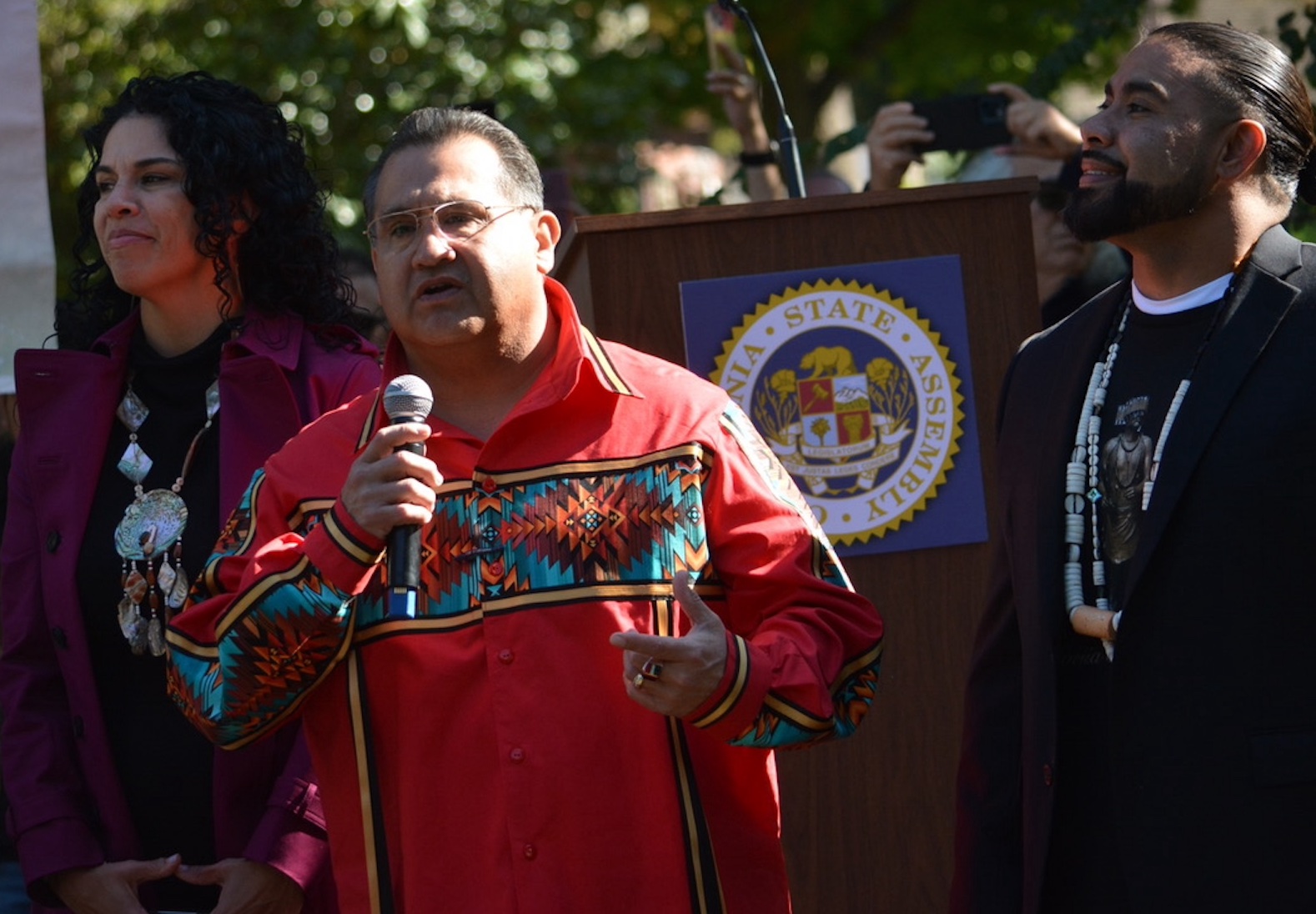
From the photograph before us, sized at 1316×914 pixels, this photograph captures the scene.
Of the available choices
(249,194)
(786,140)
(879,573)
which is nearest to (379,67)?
(786,140)

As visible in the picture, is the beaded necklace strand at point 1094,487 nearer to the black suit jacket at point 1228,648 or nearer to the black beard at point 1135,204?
the black suit jacket at point 1228,648

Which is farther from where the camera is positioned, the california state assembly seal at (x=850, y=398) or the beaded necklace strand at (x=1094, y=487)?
the california state assembly seal at (x=850, y=398)

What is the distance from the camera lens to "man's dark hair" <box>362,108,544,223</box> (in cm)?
358

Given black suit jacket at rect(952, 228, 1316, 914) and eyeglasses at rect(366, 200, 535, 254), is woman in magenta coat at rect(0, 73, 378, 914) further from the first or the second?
black suit jacket at rect(952, 228, 1316, 914)

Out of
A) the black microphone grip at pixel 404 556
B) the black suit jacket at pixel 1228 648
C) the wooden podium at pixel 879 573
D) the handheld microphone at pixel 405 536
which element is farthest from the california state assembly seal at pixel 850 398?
the black microphone grip at pixel 404 556

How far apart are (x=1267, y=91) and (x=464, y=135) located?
1536mm

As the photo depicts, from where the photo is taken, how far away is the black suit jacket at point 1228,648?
312cm

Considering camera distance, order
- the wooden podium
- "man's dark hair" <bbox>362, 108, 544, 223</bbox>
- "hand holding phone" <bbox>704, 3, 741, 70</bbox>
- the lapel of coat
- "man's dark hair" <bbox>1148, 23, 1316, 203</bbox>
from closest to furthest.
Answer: the lapel of coat → "man's dark hair" <bbox>1148, 23, 1316, 203</bbox> → "man's dark hair" <bbox>362, 108, 544, 223</bbox> → the wooden podium → "hand holding phone" <bbox>704, 3, 741, 70</bbox>

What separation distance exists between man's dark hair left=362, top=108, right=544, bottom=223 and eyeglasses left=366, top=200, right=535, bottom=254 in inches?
2.9

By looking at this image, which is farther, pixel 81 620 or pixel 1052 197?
pixel 1052 197

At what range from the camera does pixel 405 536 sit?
308 cm

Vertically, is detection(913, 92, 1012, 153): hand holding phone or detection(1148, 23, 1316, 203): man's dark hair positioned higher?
A: detection(913, 92, 1012, 153): hand holding phone

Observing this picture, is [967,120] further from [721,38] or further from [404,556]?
[404,556]

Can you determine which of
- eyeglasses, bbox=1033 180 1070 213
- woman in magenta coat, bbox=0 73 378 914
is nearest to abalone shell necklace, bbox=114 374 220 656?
woman in magenta coat, bbox=0 73 378 914
